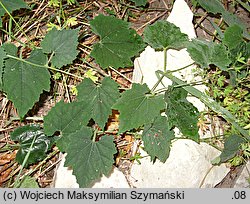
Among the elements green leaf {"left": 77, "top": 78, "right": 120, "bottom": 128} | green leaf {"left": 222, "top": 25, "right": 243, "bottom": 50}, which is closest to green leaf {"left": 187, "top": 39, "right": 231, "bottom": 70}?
green leaf {"left": 222, "top": 25, "right": 243, "bottom": 50}

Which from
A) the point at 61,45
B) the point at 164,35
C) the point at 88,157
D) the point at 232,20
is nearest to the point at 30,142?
the point at 88,157

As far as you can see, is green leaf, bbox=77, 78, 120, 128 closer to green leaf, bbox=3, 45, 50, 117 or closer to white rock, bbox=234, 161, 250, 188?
green leaf, bbox=3, 45, 50, 117

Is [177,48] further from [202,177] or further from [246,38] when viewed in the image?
[202,177]

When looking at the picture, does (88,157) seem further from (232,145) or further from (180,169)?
(232,145)

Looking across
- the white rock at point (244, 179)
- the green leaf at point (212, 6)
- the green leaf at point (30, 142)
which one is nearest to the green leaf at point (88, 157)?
the green leaf at point (30, 142)

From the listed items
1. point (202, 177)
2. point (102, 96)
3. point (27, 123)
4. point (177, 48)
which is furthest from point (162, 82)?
point (27, 123)

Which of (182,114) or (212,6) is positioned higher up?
(212,6)
